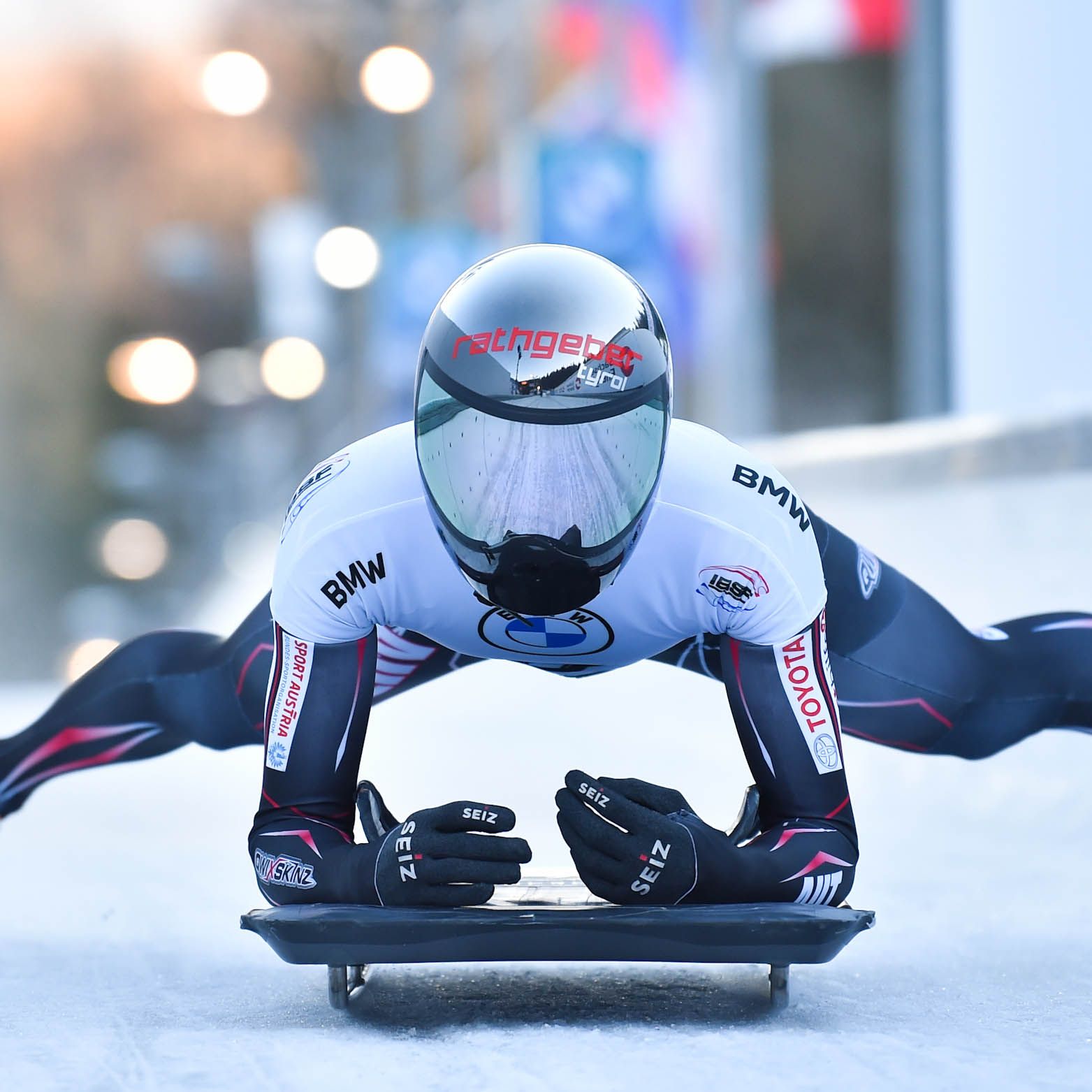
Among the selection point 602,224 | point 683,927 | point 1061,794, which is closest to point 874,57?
point 602,224

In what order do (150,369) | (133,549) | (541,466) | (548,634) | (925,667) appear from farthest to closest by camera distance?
(150,369) < (133,549) < (925,667) < (548,634) < (541,466)

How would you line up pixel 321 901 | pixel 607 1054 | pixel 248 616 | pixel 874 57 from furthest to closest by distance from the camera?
pixel 874 57
pixel 248 616
pixel 321 901
pixel 607 1054

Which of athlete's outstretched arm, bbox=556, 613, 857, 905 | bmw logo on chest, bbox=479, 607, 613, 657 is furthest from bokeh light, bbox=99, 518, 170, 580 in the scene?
athlete's outstretched arm, bbox=556, 613, 857, 905

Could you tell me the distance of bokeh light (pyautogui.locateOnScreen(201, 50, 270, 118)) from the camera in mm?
15492

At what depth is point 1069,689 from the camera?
8.91ft

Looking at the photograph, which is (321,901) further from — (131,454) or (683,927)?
(131,454)

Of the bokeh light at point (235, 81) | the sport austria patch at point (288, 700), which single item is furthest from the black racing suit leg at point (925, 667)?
the bokeh light at point (235, 81)

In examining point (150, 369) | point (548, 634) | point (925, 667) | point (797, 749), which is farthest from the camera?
point (150, 369)

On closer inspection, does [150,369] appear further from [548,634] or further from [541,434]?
[541,434]

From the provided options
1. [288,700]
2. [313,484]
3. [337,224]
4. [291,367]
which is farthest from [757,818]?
[337,224]

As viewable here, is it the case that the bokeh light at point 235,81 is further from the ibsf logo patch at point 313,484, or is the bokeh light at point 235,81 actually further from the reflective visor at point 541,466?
the reflective visor at point 541,466

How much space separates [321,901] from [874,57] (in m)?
12.3

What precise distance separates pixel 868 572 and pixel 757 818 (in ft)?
2.01

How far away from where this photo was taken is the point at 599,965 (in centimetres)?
232
